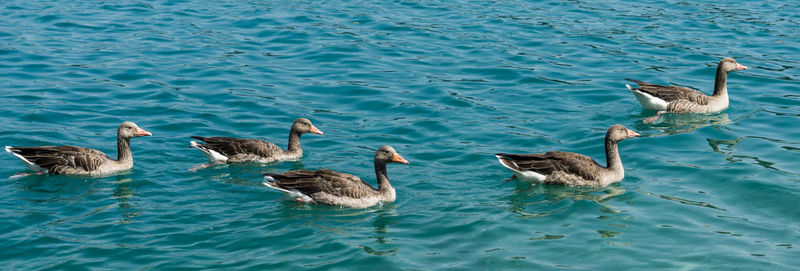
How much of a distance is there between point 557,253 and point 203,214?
18.2ft

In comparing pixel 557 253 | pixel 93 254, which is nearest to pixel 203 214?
pixel 93 254

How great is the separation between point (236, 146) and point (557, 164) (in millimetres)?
6046

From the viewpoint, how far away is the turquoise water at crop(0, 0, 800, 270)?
44.2 ft

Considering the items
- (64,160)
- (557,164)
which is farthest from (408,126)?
(64,160)

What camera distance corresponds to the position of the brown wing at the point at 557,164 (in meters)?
16.0

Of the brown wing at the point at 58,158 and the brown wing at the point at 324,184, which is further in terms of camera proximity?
the brown wing at the point at 58,158

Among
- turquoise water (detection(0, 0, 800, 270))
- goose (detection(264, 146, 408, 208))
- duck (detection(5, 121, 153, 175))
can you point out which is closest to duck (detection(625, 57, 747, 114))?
turquoise water (detection(0, 0, 800, 270))

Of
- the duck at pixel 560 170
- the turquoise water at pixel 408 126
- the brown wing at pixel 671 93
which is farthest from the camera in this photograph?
the brown wing at pixel 671 93

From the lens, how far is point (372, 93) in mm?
22812

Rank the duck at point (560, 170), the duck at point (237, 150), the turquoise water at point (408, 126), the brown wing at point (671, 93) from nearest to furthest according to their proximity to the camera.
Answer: the turquoise water at point (408, 126)
the duck at point (560, 170)
the duck at point (237, 150)
the brown wing at point (671, 93)

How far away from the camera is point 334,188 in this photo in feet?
50.4

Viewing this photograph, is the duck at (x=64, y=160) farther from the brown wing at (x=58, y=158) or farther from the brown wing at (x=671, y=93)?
the brown wing at (x=671, y=93)

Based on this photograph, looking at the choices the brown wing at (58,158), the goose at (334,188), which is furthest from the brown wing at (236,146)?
the goose at (334,188)

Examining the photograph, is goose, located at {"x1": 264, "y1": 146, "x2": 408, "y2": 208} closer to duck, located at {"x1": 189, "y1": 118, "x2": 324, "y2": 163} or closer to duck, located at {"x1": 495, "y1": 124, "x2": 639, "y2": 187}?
duck, located at {"x1": 495, "y1": 124, "x2": 639, "y2": 187}
